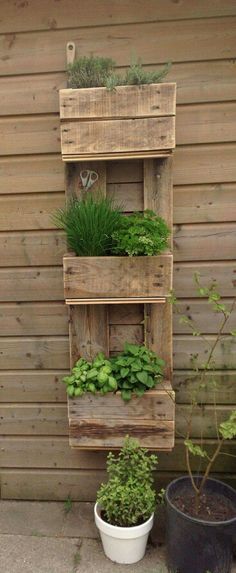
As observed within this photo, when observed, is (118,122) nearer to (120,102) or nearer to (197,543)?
(120,102)

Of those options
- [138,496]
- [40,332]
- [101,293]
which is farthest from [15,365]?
[138,496]

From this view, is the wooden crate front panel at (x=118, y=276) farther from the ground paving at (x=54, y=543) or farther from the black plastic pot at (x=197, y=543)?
the ground paving at (x=54, y=543)

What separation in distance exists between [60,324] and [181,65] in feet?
4.96

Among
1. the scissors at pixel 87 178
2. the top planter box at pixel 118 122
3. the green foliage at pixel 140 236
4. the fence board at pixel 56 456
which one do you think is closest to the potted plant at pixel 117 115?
the top planter box at pixel 118 122

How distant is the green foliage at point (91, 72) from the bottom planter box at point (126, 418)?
1520mm

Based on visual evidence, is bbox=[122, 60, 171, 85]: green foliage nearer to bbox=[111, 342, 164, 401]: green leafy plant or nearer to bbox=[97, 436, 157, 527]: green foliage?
bbox=[111, 342, 164, 401]: green leafy plant

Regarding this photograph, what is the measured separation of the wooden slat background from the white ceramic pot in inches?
17.6

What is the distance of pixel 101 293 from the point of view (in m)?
2.17

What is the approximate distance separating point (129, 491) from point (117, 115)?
5.91 ft

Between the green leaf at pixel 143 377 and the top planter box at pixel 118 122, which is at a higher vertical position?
the top planter box at pixel 118 122

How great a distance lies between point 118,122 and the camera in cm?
211

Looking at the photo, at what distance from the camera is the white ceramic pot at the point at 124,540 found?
2164mm

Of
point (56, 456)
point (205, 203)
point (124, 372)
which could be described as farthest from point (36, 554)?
point (205, 203)

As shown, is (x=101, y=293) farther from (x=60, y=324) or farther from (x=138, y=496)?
(x=138, y=496)
